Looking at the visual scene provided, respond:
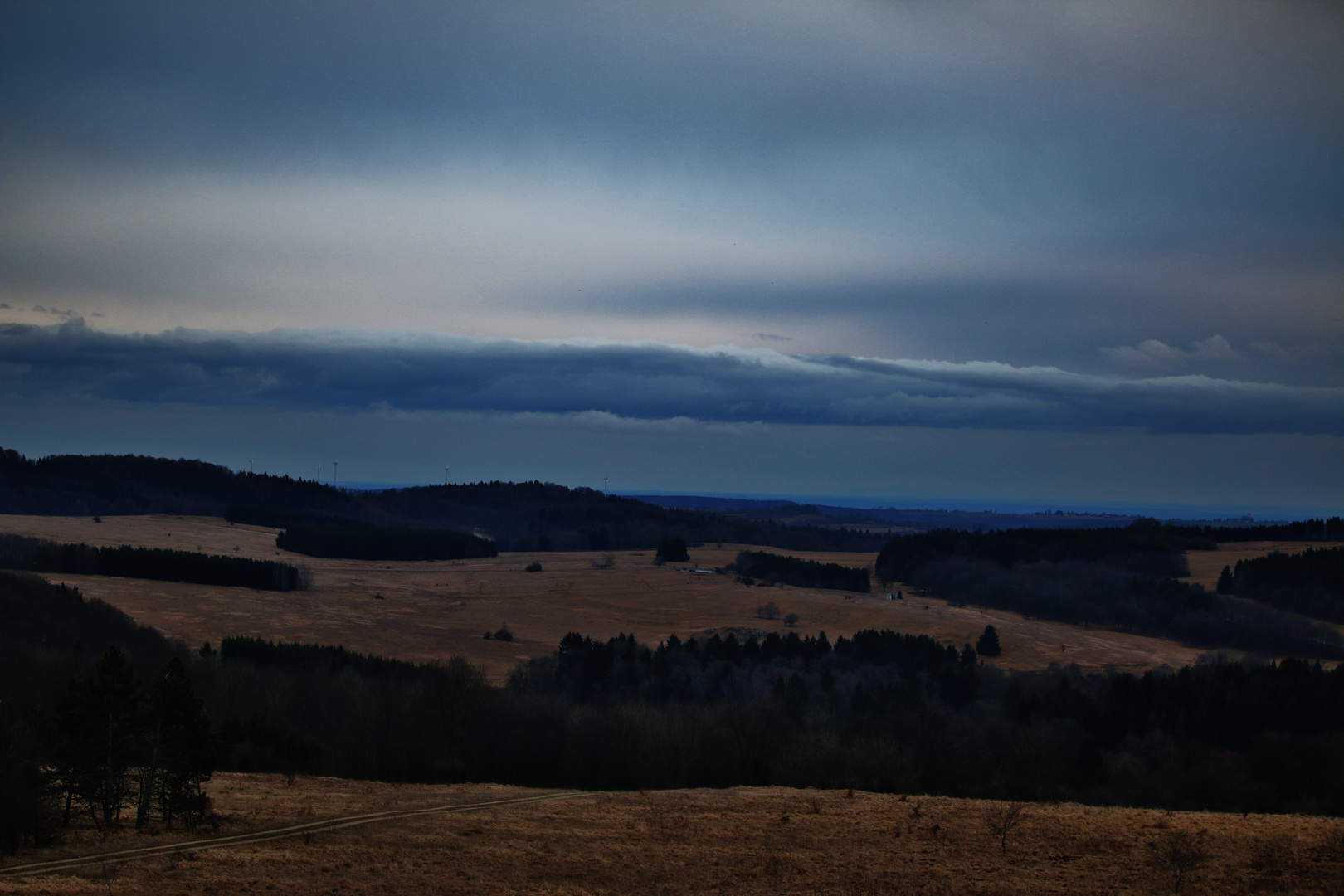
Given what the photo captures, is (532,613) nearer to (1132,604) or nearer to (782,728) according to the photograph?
(782,728)

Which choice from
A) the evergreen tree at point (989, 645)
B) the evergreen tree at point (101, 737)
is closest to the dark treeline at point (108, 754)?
the evergreen tree at point (101, 737)

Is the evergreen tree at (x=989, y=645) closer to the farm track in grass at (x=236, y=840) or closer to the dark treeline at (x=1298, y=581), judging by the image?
the dark treeline at (x=1298, y=581)

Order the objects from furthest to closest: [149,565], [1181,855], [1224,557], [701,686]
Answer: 1. [1224,557]
2. [149,565]
3. [701,686]
4. [1181,855]

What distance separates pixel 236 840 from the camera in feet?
104

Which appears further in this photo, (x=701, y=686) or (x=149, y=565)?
(x=149, y=565)

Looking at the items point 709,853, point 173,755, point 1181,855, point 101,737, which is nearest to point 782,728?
point 709,853

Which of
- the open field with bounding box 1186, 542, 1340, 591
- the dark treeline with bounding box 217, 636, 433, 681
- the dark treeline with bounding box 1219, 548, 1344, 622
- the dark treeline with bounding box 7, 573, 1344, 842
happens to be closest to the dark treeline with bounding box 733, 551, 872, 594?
the open field with bounding box 1186, 542, 1340, 591

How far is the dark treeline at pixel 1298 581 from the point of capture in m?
150

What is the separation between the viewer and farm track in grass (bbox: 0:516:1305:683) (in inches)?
5059

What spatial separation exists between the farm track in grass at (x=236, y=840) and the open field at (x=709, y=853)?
65 centimetres

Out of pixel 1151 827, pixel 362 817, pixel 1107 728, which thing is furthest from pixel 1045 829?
pixel 1107 728

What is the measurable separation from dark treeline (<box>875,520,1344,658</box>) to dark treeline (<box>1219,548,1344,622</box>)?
309 cm

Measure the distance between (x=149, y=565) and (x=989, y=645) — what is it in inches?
5427

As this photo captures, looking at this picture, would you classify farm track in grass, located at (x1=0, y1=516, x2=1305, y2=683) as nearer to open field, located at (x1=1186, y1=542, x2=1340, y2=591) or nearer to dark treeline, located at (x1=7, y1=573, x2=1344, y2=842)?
open field, located at (x1=1186, y1=542, x2=1340, y2=591)
